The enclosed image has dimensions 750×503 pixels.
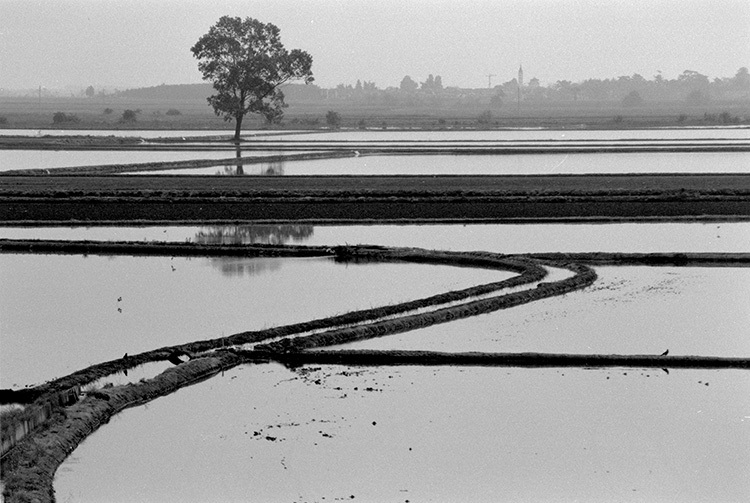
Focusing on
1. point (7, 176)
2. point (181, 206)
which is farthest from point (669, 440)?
point (7, 176)

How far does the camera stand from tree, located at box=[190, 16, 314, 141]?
58.0 meters

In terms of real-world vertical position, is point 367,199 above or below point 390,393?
above

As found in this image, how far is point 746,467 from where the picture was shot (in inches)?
325

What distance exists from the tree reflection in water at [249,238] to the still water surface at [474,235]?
18 millimetres

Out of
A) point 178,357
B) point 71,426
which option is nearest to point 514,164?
point 178,357

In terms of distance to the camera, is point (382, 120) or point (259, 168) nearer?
point (259, 168)

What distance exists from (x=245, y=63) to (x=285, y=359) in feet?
158

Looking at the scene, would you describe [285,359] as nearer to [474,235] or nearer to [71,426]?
[71,426]

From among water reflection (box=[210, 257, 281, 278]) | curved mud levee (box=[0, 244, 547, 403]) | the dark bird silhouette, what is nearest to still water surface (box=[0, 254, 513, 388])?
water reflection (box=[210, 257, 281, 278])

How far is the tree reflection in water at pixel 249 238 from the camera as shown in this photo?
56.9 feet

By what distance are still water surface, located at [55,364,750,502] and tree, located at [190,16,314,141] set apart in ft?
158

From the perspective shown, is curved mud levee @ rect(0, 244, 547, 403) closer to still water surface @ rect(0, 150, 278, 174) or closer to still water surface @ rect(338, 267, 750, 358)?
still water surface @ rect(338, 267, 750, 358)

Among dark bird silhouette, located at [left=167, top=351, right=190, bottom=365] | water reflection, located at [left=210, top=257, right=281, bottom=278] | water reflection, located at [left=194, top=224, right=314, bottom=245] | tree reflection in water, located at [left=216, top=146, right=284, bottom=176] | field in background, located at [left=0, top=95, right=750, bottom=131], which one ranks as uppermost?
dark bird silhouette, located at [left=167, top=351, right=190, bottom=365]

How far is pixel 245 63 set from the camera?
5816 centimetres
